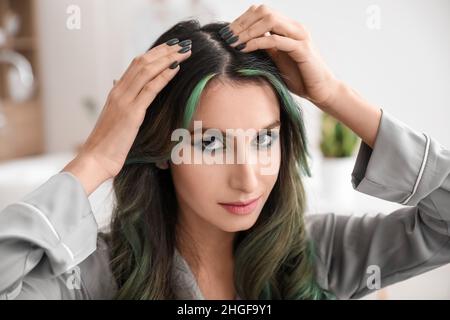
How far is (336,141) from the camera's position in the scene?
1.24 meters

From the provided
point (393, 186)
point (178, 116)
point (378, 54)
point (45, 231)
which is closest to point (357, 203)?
point (378, 54)

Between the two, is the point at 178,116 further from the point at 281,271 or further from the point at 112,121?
the point at 281,271

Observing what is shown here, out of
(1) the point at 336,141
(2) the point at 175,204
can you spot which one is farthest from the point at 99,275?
(1) the point at 336,141

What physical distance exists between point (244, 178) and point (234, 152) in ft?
0.10

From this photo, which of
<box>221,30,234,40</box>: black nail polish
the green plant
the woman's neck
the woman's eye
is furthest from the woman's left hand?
the green plant

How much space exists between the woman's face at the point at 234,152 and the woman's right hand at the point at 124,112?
6cm

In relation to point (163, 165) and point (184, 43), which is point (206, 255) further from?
point (184, 43)

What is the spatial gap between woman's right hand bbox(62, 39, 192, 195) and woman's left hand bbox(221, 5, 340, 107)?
0.07m

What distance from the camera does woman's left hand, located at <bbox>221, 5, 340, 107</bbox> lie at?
0.62 meters

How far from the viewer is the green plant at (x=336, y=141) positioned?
1239 millimetres

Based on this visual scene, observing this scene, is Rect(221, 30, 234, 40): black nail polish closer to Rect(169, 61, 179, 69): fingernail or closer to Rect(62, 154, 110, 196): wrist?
Rect(169, 61, 179, 69): fingernail

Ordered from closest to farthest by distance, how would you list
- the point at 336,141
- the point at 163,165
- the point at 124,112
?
1. the point at 124,112
2. the point at 163,165
3. the point at 336,141

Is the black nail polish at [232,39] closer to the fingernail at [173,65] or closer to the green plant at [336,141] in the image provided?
the fingernail at [173,65]
